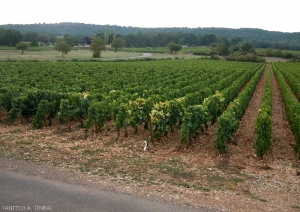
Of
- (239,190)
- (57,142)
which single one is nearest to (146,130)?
(57,142)

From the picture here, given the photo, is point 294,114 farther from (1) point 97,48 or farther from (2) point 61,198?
(1) point 97,48

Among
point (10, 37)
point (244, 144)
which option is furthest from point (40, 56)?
point (244, 144)

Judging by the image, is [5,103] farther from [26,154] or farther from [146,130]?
[146,130]

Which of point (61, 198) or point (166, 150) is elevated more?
point (61, 198)

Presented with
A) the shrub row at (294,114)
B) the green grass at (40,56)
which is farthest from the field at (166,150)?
the green grass at (40,56)

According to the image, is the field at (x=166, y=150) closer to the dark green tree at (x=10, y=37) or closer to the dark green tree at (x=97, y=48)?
the dark green tree at (x=97, y=48)

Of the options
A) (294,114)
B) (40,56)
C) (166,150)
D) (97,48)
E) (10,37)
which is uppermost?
(10,37)

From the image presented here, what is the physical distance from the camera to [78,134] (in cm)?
1467

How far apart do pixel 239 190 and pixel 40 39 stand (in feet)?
548

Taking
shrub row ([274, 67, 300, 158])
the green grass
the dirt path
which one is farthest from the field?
the green grass

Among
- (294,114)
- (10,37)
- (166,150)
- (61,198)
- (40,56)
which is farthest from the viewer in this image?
(10,37)

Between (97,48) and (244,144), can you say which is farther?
Answer: (97,48)

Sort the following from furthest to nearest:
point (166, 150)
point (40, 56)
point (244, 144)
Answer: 1. point (40, 56)
2. point (244, 144)
3. point (166, 150)

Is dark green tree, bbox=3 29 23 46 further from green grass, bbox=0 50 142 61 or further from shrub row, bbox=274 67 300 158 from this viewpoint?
shrub row, bbox=274 67 300 158
